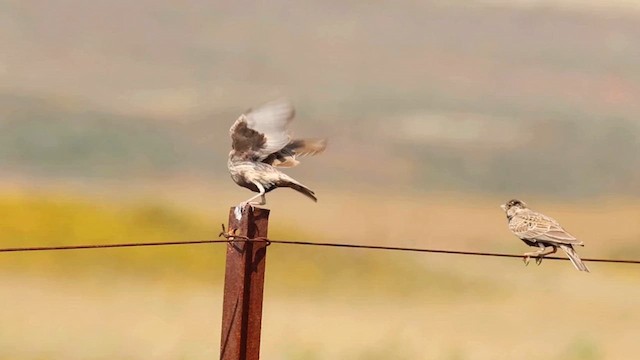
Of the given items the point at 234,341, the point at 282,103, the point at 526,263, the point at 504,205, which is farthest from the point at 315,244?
the point at 504,205

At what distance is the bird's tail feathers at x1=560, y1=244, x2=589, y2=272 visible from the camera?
6250 mm

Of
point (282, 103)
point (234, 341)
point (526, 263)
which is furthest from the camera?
point (526, 263)

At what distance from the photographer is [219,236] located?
14.6ft

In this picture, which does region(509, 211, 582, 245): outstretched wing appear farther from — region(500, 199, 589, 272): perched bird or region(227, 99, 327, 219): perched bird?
region(227, 99, 327, 219): perched bird

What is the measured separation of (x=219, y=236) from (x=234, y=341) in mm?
518

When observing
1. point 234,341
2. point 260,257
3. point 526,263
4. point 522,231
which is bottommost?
point 234,341

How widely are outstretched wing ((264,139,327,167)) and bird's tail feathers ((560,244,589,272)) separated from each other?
73.1 inches

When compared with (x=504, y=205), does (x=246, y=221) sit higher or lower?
lower

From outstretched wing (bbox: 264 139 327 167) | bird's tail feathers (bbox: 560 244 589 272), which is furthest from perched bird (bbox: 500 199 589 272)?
outstretched wing (bbox: 264 139 327 167)

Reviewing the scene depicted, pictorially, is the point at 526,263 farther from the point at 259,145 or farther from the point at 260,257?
the point at 260,257

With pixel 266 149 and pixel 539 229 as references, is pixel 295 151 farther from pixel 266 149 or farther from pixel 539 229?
pixel 539 229

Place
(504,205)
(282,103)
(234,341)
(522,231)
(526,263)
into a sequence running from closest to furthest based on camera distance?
(234,341) → (282,103) → (526,263) → (522,231) → (504,205)

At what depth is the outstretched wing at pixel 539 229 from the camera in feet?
21.9

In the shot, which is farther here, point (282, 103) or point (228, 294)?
point (282, 103)
